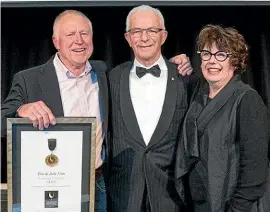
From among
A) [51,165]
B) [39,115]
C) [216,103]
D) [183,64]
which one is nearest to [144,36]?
[183,64]

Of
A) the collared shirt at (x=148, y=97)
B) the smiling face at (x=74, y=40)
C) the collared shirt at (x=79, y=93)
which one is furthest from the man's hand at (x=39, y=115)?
the collared shirt at (x=148, y=97)

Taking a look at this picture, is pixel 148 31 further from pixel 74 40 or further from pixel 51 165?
pixel 51 165

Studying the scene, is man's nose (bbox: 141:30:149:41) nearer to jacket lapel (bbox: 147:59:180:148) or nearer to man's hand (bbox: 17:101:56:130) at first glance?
jacket lapel (bbox: 147:59:180:148)

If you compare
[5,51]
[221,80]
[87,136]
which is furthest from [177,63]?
[5,51]

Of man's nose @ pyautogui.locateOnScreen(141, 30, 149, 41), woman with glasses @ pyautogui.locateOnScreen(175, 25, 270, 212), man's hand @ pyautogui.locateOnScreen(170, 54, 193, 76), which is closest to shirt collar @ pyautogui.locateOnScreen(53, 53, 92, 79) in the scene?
man's nose @ pyautogui.locateOnScreen(141, 30, 149, 41)

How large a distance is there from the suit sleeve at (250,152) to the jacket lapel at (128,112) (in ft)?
1.60

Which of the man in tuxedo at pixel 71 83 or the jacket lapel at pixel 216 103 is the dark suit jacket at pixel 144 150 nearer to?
the man in tuxedo at pixel 71 83

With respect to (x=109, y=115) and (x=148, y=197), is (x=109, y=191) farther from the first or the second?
(x=109, y=115)

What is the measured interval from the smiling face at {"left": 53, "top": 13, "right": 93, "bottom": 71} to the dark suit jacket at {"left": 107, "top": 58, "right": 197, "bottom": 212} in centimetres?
19

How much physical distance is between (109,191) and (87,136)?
373 mm

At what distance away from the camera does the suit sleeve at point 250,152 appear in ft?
7.37

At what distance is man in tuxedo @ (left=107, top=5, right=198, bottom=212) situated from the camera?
8.39 ft

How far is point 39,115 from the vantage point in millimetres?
2410

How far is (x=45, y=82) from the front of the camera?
8.54ft
